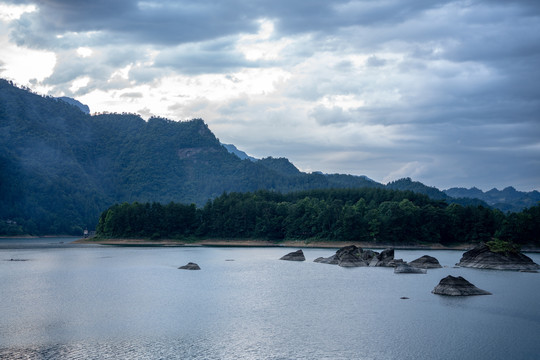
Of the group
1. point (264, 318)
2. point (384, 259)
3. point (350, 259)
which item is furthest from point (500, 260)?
point (264, 318)

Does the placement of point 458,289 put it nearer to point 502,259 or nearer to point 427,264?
point 427,264

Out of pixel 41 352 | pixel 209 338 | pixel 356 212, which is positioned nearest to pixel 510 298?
pixel 209 338

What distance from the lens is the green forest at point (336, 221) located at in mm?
134750

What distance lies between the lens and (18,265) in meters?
80.4

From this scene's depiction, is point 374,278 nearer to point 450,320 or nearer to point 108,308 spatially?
point 450,320

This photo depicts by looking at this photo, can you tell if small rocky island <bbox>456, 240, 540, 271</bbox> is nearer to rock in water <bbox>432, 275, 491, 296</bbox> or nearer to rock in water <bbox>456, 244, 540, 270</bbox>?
rock in water <bbox>456, 244, 540, 270</bbox>

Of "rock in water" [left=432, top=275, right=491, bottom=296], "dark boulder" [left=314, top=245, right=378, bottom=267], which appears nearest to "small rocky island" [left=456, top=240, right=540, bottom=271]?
"dark boulder" [left=314, top=245, right=378, bottom=267]

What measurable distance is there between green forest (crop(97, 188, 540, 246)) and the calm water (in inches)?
2815

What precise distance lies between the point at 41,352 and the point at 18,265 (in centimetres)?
5934

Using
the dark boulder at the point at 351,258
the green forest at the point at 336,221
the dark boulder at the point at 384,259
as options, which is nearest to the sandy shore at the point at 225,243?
the green forest at the point at 336,221

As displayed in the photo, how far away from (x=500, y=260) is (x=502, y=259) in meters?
0.33

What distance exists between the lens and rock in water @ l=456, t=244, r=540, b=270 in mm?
71938

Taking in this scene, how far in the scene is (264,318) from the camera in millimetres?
38469

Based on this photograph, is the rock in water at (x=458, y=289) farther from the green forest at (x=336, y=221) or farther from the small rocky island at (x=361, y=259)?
the green forest at (x=336, y=221)
